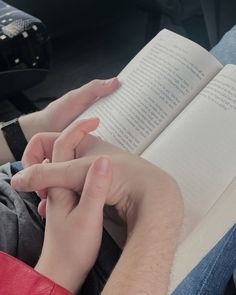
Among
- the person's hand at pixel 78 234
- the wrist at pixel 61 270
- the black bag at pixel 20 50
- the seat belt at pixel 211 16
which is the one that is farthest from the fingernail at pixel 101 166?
the seat belt at pixel 211 16

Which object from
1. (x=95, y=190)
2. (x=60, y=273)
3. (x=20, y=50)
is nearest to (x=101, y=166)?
(x=95, y=190)

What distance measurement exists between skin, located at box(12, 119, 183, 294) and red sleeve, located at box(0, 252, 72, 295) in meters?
0.07

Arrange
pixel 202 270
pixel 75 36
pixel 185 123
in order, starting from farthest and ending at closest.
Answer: pixel 75 36 < pixel 185 123 < pixel 202 270

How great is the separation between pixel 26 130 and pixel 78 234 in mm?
311

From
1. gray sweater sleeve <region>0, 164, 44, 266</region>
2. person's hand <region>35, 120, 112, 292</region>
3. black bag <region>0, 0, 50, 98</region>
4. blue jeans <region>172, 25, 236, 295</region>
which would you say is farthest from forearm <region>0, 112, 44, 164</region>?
black bag <region>0, 0, 50, 98</region>

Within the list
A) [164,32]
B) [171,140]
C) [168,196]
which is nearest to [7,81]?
[164,32]

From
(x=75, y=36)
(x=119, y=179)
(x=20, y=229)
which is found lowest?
(x=75, y=36)

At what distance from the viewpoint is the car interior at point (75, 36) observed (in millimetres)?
1287

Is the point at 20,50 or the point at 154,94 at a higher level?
the point at 154,94

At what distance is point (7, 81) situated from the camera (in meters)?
1.30

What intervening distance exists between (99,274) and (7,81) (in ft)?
2.73

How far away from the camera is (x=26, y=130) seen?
31.4 inches

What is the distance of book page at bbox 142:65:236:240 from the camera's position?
2.00 ft

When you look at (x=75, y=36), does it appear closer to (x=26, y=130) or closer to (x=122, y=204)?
(x=26, y=130)
